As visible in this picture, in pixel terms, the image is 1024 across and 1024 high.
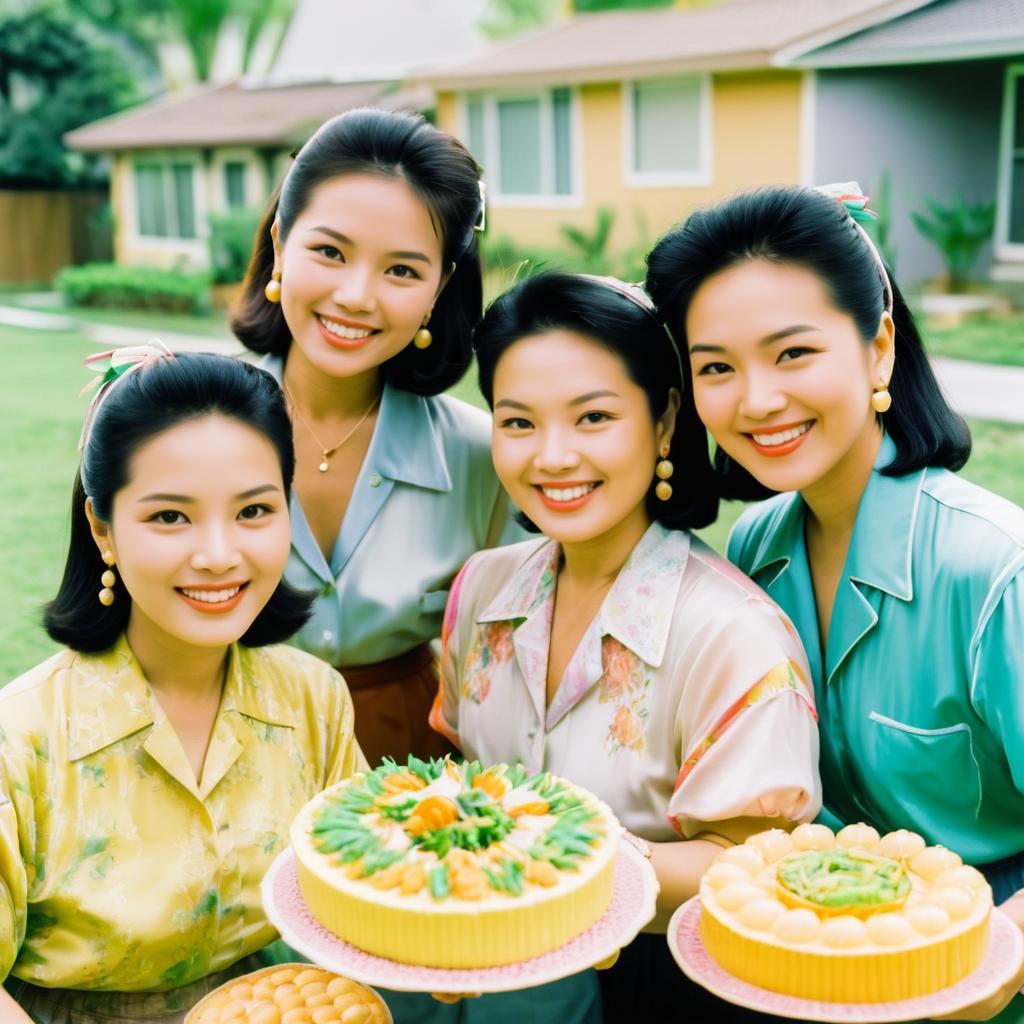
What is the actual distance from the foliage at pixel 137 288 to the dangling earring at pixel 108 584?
1914cm

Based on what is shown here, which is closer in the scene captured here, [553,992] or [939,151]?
[553,992]

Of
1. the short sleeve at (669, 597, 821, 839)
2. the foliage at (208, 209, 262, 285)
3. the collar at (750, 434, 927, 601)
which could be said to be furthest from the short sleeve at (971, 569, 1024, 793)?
the foliage at (208, 209, 262, 285)

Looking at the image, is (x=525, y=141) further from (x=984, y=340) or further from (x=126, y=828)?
(x=126, y=828)

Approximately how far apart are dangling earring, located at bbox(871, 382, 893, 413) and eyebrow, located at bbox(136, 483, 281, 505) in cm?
125

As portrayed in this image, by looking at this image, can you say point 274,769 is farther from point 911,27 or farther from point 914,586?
point 911,27

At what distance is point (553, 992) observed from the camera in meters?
2.81

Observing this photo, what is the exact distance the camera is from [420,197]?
3230 mm

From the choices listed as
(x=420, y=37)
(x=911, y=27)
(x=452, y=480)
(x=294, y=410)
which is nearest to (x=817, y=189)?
(x=452, y=480)

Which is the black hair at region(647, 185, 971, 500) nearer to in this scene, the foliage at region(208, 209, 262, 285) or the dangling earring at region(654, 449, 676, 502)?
the dangling earring at region(654, 449, 676, 502)

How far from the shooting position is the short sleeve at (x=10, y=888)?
7.91 feet

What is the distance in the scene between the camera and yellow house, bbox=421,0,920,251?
1731 centimetres

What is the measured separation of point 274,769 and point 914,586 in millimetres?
1388

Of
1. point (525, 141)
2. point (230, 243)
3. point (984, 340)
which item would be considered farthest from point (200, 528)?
point (230, 243)

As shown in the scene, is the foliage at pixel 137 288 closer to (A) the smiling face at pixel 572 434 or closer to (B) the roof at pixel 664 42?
(B) the roof at pixel 664 42
